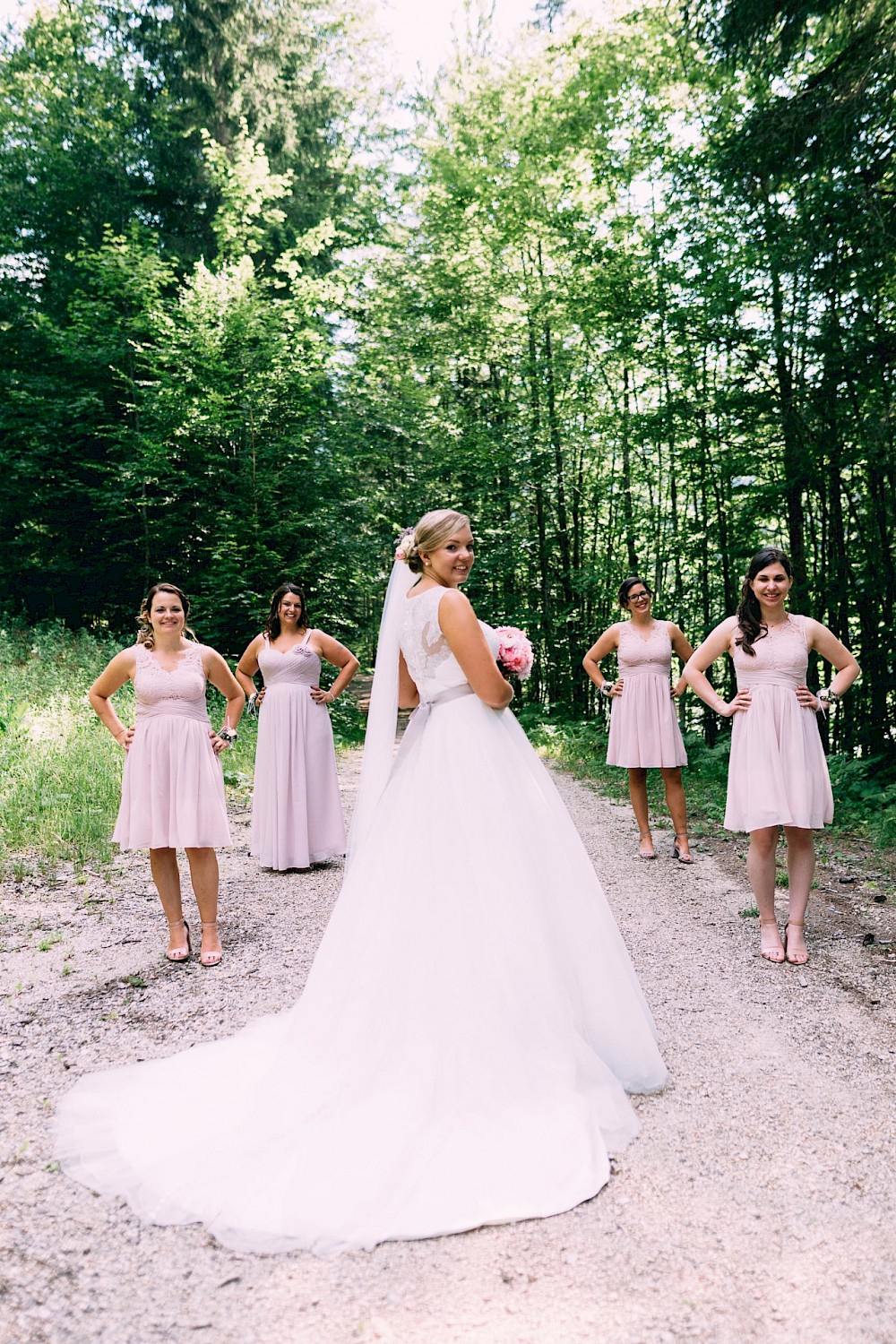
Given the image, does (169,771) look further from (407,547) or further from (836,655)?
(836,655)

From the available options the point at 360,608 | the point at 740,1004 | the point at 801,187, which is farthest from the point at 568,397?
the point at 740,1004

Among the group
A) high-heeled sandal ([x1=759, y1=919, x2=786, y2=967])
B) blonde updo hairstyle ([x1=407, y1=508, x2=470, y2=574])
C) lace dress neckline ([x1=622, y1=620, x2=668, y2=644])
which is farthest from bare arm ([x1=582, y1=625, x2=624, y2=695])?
blonde updo hairstyle ([x1=407, y1=508, x2=470, y2=574])

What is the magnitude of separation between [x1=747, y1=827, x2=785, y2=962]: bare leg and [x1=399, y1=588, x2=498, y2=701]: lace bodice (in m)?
2.32

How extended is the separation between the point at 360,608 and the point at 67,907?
39.3ft

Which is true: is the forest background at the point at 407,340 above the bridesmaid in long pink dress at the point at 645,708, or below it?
above

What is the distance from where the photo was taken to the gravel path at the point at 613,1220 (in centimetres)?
217

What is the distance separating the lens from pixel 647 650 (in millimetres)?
7680

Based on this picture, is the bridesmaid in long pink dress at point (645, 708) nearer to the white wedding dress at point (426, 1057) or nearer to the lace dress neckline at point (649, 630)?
the lace dress neckline at point (649, 630)

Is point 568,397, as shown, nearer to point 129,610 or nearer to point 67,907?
point 129,610

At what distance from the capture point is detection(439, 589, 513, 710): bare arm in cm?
338

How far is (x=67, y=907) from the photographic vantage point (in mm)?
6188

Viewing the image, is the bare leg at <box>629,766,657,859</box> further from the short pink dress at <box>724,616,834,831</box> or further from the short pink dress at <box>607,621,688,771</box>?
the short pink dress at <box>724,616,834,831</box>

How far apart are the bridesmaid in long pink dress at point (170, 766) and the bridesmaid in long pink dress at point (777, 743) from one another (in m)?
2.98

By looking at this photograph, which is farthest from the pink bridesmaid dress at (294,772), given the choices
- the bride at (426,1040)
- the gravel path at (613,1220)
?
the bride at (426,1040)
